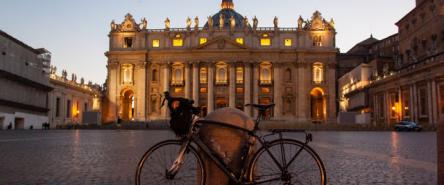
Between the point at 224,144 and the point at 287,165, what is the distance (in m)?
0.76

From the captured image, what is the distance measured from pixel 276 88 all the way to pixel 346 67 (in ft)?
68.1

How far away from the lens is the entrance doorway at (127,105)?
254 feet

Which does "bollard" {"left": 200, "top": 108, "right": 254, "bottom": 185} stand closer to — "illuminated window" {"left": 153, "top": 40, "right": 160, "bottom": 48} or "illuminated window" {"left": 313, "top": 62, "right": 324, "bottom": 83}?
"illuminated window" {"left": 313, "top": 62, "right": 324, "bottom": 83}

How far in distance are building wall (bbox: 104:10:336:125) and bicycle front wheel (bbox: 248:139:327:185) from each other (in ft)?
225

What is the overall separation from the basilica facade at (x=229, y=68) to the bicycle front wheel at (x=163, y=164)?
68.6 meters

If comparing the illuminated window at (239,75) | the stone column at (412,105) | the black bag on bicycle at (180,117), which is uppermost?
the illuminated window at (239,75)

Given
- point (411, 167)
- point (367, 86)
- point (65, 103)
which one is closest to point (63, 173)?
point (411, 167)

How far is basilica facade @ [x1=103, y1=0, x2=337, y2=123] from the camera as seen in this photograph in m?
74.6

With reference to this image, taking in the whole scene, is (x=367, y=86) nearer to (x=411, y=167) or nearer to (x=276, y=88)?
(x=276, y=88)

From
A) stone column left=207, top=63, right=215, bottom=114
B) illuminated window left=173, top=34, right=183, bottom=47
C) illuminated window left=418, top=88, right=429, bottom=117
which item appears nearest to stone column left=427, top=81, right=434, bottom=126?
illuminated window left=418, top=88, right=429, bottom=117

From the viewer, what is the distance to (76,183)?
7152 mm

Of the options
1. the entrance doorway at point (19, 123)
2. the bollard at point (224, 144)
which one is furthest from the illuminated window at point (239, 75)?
the bollard at point (224, 144)

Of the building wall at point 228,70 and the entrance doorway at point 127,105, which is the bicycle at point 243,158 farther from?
the entrance doorway at point 127,105

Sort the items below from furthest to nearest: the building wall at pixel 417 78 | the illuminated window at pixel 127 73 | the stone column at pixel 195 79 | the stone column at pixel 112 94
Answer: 1. the illuminated window at pixel 127 73
2. the stone column at pixel 112 94
3. the stone column at pixel 195 79
4. the building wall at pixel 417 78
